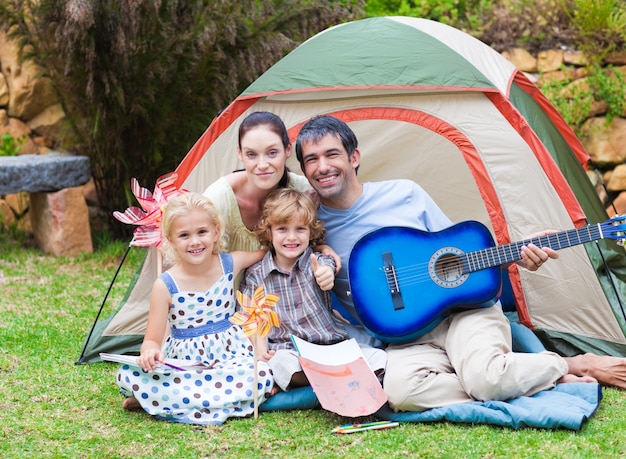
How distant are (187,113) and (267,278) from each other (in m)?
2.77

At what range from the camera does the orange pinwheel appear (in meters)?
2.80

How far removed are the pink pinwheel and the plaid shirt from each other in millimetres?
410

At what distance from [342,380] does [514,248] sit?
0.74m

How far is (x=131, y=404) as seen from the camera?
9.57 feet

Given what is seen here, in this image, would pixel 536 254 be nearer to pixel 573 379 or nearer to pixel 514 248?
pixel 514 248

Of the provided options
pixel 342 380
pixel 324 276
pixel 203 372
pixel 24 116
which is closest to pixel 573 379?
pixel 342 380

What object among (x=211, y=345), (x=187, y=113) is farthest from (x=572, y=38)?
(x=211, y=345)

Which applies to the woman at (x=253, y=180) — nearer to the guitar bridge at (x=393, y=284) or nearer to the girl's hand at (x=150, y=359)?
the guitar bridge at (x=393, y=284)

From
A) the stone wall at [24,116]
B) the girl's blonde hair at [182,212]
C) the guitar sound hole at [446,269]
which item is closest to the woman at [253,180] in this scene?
the girl's blonde hair at [182,212]

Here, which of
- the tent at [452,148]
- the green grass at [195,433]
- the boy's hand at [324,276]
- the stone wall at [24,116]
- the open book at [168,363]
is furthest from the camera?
the stone wall at [24,116]

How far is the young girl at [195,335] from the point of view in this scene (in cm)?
282

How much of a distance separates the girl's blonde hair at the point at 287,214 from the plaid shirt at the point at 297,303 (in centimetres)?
6

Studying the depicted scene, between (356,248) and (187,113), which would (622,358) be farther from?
(187,113)

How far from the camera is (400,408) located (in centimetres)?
280
